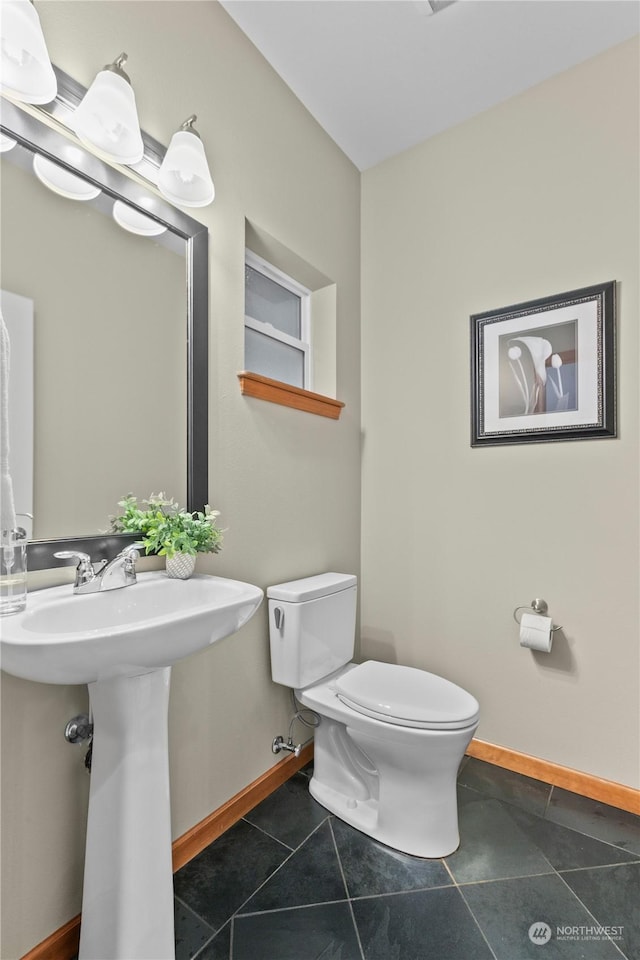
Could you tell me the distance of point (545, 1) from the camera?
5.24 ft

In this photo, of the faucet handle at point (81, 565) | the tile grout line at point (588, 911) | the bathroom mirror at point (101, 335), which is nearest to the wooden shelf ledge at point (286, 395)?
the bathroom mirror at point (101, 335)

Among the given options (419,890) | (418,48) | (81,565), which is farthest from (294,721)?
(418,48)

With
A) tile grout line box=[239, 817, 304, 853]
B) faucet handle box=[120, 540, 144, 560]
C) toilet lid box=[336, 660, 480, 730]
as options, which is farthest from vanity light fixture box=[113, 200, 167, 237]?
tile grout line box=[239, 817, 304, 853]

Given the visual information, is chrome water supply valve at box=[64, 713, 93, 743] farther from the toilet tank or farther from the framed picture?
the framed picture

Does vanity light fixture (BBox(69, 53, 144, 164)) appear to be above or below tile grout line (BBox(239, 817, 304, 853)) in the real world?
above

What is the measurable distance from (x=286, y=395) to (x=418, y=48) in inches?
53.5

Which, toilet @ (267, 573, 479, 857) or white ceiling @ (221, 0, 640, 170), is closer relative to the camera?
toilet @ (267, 573, 479, 857)

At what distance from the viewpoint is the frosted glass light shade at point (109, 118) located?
113 centimetres

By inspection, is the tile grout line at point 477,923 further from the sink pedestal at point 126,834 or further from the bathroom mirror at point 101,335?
the bathroom mirror at point 101,335

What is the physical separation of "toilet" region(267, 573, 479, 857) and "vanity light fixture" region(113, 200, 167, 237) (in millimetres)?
1202

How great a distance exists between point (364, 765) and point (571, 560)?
1064mm

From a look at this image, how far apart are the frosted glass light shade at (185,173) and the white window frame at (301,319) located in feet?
1.76

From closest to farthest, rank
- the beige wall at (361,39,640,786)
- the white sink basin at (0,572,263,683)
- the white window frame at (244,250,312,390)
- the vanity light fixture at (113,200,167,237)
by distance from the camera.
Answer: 1. the white sink basin at (0,572,263,683)
2. the vanity light fixture at (113,200,167,237)
3. the beige wall at (361,39,640,786)
4. the white window frame at (244,250,312,390)

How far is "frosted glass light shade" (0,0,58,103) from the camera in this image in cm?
97
